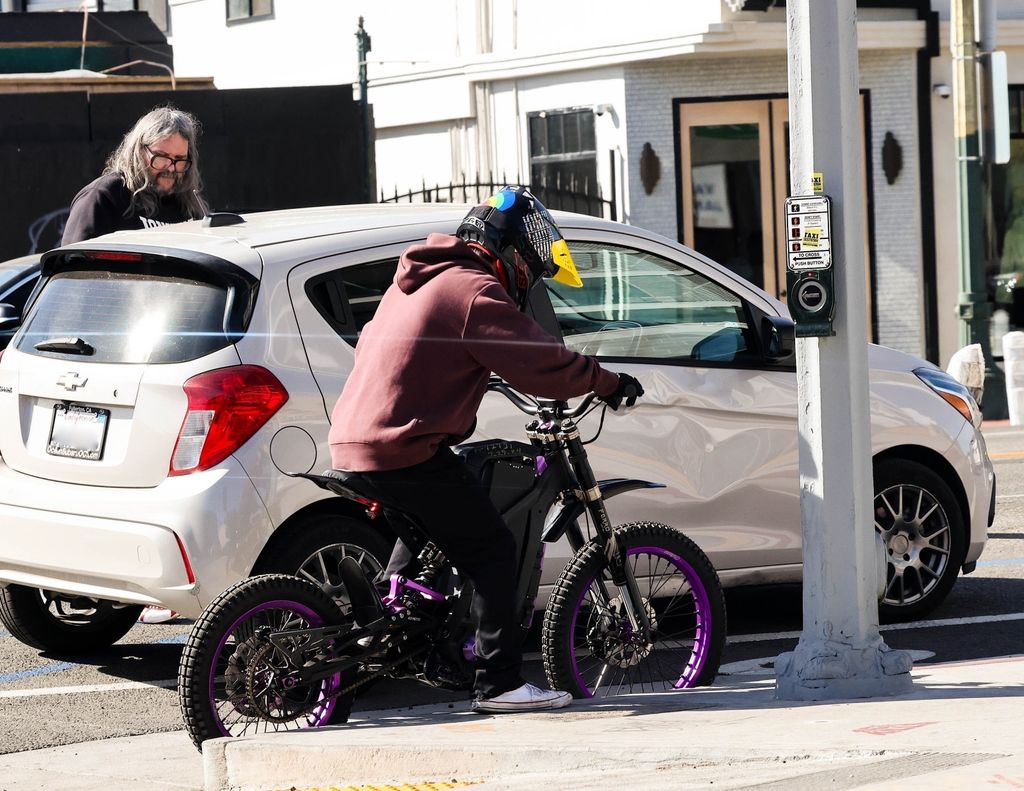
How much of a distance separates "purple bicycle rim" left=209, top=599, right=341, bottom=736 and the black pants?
45 centimetres

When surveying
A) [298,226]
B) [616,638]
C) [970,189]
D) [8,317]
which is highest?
[970,189]

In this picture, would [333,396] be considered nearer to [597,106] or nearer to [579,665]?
[579,665]

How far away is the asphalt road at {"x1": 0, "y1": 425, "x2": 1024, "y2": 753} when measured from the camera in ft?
21.2

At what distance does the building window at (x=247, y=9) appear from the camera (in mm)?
24266

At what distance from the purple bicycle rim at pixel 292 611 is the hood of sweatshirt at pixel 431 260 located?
1044 mm

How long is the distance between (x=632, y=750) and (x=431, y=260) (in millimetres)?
1672

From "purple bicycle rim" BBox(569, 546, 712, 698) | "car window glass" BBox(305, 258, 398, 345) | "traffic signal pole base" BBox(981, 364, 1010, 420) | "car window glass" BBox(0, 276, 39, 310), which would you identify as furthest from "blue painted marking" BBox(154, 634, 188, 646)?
"traffic signal pole base" BBox(981, 364, 1010, 420)

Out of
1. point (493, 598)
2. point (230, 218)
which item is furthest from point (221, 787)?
point (230, 218)

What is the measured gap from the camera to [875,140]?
63.5 feet

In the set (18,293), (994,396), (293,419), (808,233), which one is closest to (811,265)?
(808,233)

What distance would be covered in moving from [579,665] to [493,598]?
53 cm

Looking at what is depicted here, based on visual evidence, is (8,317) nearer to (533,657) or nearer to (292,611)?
(533,657)

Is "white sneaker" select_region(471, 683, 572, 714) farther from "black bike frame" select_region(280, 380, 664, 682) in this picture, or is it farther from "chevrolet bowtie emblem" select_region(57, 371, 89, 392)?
"chevrolet bowtie emblem" select_region(57, 371, 89, 392)

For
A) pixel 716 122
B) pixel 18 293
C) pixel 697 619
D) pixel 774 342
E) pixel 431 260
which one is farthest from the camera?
pixel 716 122
